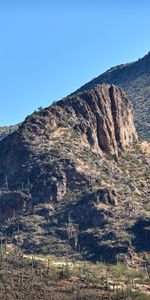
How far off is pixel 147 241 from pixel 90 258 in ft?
38.4

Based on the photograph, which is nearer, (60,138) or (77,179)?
(77,179)

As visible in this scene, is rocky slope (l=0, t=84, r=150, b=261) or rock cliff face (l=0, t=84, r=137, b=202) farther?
rock cliff face (l=0, t=84, r=137, b=202)

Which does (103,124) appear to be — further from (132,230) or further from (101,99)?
(132,230)

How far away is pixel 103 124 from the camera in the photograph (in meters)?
184

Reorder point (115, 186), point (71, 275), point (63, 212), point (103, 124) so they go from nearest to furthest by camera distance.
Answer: point (71, 275) → point (63, 212) → point (115, 186) → point (103, 124)

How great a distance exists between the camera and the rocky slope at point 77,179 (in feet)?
503

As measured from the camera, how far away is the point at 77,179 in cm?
16725

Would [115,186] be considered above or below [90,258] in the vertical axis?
above

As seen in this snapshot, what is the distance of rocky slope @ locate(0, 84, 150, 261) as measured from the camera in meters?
153

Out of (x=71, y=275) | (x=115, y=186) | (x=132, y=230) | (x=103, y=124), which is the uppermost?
(x=103, y=124)

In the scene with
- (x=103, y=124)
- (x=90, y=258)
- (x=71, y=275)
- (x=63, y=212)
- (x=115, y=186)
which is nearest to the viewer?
(x=71, y=275)

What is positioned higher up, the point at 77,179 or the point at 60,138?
the point at 60,138

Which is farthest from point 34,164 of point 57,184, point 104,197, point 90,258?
point 90,258

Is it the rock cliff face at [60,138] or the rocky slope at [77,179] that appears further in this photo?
the rock cliff face at [60,138]
